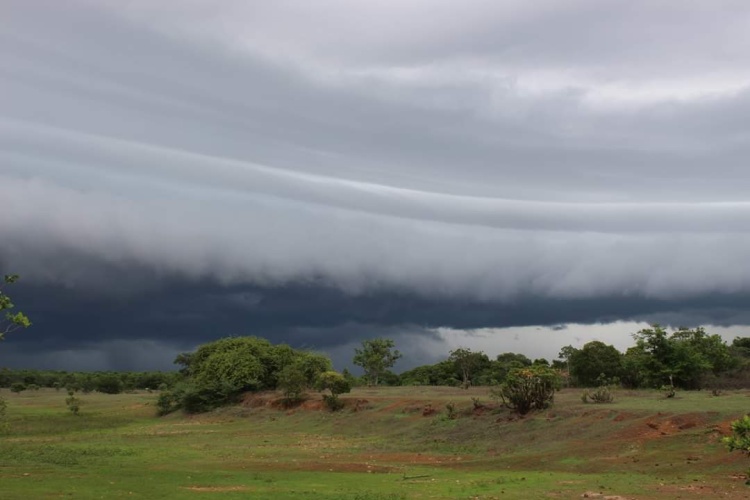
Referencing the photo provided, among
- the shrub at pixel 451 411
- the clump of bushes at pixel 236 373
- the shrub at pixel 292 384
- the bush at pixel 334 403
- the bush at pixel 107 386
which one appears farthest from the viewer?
the bush at pixel 107 386

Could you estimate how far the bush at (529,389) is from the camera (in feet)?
146

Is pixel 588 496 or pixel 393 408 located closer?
pixel 588 496

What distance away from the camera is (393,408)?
54.5m

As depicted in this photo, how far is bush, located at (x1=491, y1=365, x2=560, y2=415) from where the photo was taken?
44.5 metres

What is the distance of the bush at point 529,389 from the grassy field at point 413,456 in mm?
1162

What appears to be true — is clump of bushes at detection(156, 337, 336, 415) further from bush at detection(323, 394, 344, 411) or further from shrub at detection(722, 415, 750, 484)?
shrub at detection(722, 415, 750, 484)

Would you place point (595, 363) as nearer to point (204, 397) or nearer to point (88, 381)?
point (204, 397)

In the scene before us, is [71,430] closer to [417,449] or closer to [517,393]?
[417,449]

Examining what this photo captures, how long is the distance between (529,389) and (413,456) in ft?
35.3

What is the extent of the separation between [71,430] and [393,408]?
27989 millimetres

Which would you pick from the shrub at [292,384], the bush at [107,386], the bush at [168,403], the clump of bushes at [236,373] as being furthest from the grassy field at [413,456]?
the bush at [107,386]

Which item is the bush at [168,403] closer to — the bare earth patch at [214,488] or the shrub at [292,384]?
the shrub at [292,384]

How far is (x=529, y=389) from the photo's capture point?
44844 mm

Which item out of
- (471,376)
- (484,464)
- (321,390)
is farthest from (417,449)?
(471,376)
